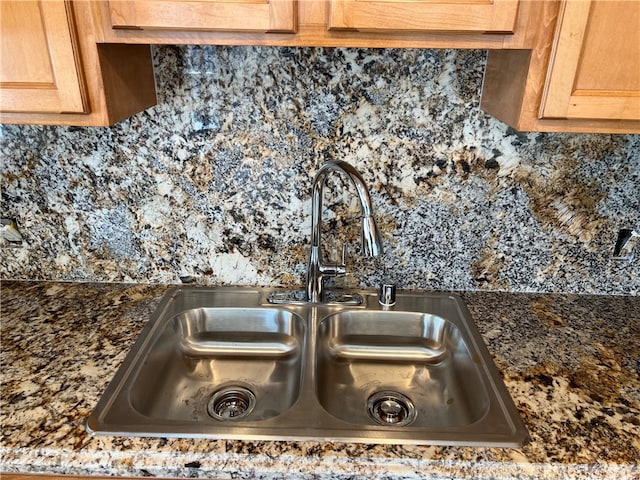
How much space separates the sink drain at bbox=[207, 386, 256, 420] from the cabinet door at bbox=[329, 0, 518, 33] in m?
0.85

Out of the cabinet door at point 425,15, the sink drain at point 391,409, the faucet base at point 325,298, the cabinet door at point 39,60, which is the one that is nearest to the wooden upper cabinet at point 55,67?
A: the cabinet door at point 39,60

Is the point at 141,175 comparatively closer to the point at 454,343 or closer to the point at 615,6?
the point at 454,343

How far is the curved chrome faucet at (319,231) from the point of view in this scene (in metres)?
1.08

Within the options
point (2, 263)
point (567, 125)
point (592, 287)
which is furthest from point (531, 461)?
point (2, 263)

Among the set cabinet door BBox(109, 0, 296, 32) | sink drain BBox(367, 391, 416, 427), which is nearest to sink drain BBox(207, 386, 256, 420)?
sink drain BBox(367, 391, 416, 427)

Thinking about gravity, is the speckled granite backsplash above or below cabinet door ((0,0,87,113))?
below

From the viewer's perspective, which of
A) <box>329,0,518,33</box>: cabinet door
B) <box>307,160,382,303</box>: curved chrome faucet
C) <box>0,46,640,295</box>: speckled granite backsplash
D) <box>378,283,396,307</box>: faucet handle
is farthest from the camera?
<box>378,283,396,307</box>: faucet handle

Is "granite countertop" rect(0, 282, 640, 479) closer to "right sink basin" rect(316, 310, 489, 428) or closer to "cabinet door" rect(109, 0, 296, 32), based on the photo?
"right sink basin" rect(316, 310, 489, 428)

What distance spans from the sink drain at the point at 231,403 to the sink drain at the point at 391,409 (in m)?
0.29

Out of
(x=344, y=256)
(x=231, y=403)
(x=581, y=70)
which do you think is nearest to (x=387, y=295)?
(x=344, y=256)

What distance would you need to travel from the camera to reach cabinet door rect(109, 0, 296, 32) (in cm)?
82

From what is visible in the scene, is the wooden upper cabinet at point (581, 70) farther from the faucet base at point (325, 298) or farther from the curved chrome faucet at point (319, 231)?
the faucet base at point (325, 298)

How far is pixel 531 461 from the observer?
0.82 metres

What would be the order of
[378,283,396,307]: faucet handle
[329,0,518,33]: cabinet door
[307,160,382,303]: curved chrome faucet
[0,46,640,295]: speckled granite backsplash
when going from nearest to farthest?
[329,0,518,33]: cabinet door
[307,160,382,303]: curved chrome faucet
[0,46,640,295]: speckled granite backsplash
[378,283,396,307]: faucet handle
